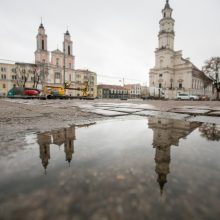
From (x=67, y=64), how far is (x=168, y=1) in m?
40.3

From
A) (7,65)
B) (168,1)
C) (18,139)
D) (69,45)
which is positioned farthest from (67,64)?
(18,139)

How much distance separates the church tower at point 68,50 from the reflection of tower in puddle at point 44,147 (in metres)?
60.3

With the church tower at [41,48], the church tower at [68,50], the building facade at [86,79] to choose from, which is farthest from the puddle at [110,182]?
the church tower at [68,50]

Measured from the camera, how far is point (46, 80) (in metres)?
53.5

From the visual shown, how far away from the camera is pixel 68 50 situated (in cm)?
5841

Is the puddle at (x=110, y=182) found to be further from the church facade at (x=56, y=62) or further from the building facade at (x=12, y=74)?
the building facade at (x=12, y=74)

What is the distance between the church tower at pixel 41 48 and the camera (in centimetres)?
5359

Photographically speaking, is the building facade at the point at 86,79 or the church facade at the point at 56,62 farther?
the building facade at the point at 86,79

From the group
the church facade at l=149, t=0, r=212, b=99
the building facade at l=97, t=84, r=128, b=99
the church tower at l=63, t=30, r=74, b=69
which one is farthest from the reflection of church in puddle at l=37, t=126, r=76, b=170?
the building facade at l=97, t=84, r=128, b=99

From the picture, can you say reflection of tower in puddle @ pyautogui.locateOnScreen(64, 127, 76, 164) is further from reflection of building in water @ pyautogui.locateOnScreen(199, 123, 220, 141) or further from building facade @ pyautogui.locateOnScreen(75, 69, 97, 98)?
building facade @ pyautogui.locateOnScreen(75, 69, 97, 98)

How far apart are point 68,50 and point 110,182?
63.9 m

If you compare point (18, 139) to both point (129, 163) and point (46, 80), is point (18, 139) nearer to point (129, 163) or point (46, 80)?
point (129, 163)

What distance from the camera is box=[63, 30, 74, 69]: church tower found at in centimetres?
5763

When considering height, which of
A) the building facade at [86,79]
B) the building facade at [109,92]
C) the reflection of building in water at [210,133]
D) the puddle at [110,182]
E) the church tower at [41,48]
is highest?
the church tower at [41,48]
